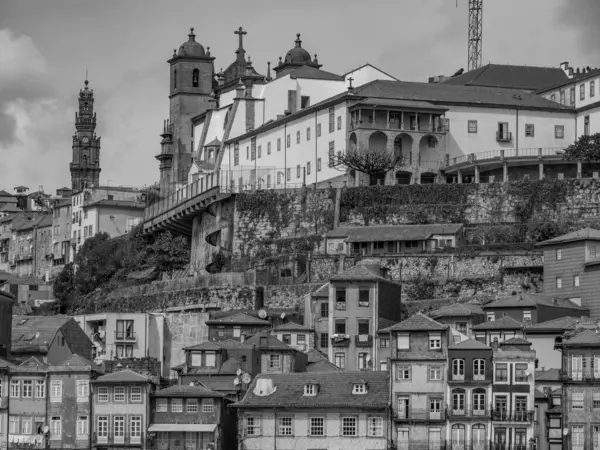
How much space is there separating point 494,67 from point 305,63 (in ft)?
50.0

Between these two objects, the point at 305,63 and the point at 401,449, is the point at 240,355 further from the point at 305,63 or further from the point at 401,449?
the point at 305,63

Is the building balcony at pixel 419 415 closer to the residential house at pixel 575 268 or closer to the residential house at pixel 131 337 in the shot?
the residential house at pixel 575 268

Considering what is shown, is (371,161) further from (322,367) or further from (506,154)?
(322,367)

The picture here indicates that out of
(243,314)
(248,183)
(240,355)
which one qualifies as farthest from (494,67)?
(240,355)

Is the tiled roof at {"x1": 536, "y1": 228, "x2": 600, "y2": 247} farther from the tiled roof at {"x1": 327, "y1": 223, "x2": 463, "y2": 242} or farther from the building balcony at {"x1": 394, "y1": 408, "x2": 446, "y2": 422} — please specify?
the building balcony at {"x1": 394, "y1": 408, "x2": 446, "y2": 422}

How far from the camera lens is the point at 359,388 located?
88750 millimetres

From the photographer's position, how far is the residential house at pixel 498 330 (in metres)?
99.1

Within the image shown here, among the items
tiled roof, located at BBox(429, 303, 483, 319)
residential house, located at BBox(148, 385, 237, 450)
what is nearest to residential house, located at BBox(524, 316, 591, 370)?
tiled roof, located at BBox(429, 303, 483, 319)

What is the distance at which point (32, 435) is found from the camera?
91.2 meters

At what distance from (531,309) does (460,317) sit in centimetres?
380

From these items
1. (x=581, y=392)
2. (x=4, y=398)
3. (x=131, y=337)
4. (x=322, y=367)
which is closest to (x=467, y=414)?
(x=581, y=392)

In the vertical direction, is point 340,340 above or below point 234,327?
below

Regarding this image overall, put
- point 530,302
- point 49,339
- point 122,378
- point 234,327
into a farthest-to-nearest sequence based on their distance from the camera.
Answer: point 234,327 < point 530,302 < point 49,339 < point 122,378

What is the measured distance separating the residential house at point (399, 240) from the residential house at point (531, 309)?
13.6 meters
